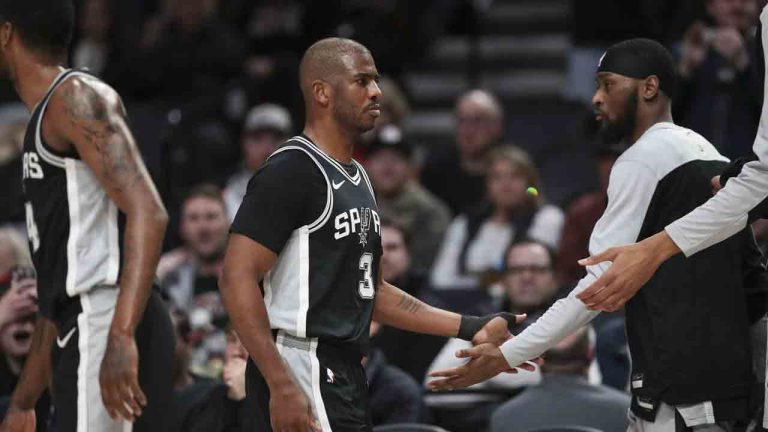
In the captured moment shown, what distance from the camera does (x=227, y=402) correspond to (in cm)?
667

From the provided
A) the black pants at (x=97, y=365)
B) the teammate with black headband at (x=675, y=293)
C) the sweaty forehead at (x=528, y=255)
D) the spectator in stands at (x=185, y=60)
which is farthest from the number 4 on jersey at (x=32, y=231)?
the spectator in stands at (x=185, y=60)

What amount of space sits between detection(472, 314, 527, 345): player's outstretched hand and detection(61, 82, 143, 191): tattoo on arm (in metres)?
1.36

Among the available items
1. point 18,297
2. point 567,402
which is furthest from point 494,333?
point 18,297

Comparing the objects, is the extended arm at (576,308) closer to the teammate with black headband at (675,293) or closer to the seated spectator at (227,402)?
the teammate with black headband at (675,293)

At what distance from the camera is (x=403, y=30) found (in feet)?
43.1

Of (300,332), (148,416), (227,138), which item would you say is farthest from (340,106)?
(227,138)

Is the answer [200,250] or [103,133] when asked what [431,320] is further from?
[200,250]

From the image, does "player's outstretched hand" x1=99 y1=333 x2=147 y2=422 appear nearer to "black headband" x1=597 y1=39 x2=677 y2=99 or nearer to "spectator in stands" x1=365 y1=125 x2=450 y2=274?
"black headband" x1=597 y1=39 x2=677 y2=99

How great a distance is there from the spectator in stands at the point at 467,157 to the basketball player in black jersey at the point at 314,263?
6053 millimetres

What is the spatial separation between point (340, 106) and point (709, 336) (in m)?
1.47

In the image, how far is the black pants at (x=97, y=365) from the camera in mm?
5219

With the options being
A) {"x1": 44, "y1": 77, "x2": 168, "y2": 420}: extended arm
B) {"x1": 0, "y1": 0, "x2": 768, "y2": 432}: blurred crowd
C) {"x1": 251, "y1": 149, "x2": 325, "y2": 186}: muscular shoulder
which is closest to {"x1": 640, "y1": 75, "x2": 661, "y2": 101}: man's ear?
{"x1": 0, "y1": 0, "x2": 768, "y2": 432}: blurred crowd

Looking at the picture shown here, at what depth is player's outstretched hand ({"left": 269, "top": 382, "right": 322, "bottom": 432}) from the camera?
4.70 meters

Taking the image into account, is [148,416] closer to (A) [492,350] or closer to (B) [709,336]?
(A) [492,350]
